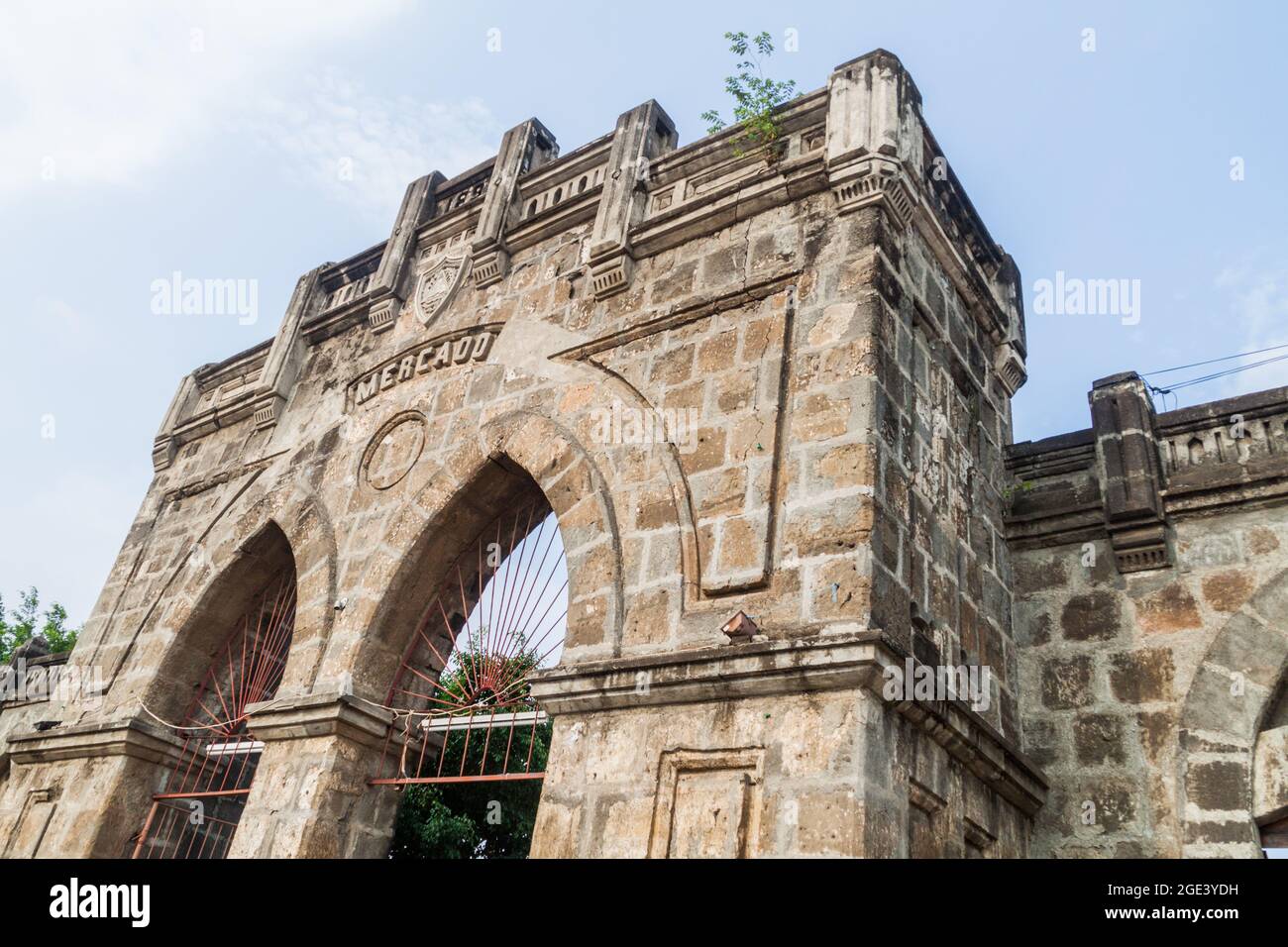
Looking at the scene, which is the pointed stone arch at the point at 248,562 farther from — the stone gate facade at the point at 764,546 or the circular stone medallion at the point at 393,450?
the circular stone medallion at the point at 393,450

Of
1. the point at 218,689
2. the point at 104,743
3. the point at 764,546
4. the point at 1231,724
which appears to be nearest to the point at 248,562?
the point at 218,689

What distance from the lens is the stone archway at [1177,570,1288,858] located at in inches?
190

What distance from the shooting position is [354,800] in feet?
18.7

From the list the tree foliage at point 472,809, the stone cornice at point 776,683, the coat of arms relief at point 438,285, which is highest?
the coat of arms relief at point 438,285

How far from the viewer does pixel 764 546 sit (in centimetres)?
464

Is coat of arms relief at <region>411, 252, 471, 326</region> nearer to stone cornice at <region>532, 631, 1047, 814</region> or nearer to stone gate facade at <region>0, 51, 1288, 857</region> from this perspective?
stone gate facade at <region>0, 51, 1288, 857</region>

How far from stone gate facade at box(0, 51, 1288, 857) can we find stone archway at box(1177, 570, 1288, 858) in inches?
0.6

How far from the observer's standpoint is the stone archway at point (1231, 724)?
483 cm

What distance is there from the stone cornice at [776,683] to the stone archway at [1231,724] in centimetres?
81

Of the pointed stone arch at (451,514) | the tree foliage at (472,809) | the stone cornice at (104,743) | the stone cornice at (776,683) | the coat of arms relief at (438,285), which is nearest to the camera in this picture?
the stone cornice at (776,683)

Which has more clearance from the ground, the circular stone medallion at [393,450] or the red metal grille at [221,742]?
the circular stone medallion at [393,450]

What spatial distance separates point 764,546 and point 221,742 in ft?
15.4

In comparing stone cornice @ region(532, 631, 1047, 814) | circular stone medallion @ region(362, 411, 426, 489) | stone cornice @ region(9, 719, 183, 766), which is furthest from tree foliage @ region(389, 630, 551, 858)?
stone cornice @ region(532, 631, 1047, 814)

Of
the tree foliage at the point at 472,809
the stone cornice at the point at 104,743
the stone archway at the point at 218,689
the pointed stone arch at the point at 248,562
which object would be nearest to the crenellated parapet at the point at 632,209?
the pointed stone arch at the point at 248,562
